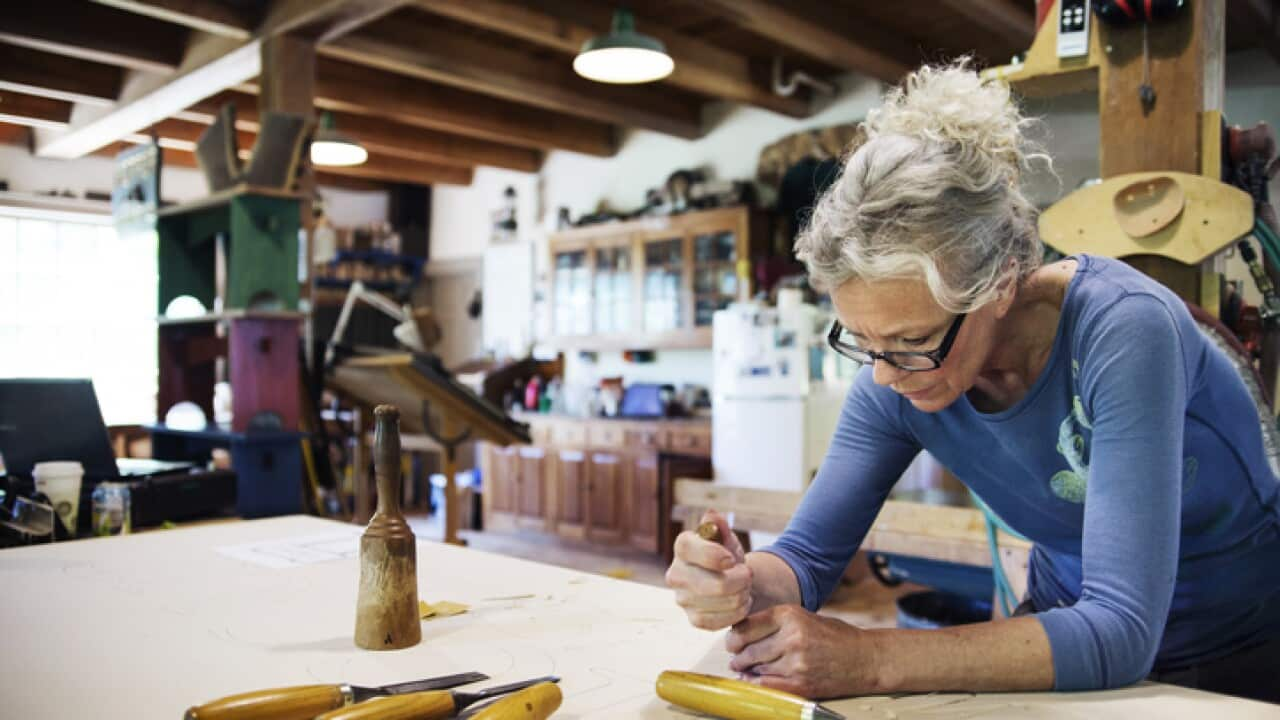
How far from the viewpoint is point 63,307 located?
6.85 feet

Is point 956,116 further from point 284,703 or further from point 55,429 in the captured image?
point 55,429

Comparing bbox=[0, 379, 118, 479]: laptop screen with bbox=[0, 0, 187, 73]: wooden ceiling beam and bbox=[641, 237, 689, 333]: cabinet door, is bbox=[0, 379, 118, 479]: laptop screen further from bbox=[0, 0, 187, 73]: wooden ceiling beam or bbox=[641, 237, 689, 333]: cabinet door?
bbox=[641, 237, 689, 333]: cabinet door

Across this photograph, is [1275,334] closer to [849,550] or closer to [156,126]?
[849,550]

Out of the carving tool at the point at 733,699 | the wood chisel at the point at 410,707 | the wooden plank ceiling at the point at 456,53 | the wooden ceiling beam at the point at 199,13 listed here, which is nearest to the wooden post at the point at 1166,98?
the carving tool at the point at 733,699

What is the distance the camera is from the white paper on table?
1598 millimetres

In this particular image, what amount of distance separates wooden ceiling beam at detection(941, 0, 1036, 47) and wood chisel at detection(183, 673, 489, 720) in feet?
14.0

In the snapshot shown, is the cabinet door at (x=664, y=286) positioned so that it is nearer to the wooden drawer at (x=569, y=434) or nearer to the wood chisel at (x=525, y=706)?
the wooden drawer at (x=569, y=434)

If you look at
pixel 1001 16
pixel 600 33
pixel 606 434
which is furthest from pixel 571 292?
pixel 1001 16

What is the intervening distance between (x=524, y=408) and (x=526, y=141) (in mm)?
2083

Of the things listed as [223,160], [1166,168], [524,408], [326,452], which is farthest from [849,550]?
[524,408]

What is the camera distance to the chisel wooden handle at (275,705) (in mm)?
816

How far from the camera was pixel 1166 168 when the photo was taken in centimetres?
195

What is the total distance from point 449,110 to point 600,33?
1988 millimetres

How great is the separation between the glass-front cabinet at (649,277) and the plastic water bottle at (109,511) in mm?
4536
